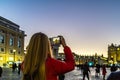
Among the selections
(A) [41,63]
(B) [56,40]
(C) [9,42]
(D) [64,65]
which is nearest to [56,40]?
(B) [56,40]

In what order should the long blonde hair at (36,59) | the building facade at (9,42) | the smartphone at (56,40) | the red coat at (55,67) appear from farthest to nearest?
1. the building facade at (9,42)
2. the smartphone at (56,40)
3. the red coat at (55,67)
4. the long blonde hair at (36,59)

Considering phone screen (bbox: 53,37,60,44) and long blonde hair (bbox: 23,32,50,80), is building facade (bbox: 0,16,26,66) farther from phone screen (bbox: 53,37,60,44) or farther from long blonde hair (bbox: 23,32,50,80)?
long blonde hair (bbox: 23,32,50,80)

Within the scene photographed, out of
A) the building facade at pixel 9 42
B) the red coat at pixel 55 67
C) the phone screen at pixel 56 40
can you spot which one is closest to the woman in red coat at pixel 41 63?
the red coat at pixel 55 67

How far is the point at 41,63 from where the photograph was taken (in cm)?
436

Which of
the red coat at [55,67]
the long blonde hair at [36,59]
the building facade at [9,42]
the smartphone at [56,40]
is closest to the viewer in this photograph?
the long blonde hair at [36,59]

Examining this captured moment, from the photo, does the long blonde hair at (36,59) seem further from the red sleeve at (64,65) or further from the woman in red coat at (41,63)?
the red sleeve at (64,65)

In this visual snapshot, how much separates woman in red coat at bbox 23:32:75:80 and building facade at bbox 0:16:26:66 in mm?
99654

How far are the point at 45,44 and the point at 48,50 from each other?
107mm

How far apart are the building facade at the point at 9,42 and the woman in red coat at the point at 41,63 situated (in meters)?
99.7

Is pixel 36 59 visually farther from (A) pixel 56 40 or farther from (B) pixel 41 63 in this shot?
(A) pixel 56 40

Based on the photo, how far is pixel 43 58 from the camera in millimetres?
4375

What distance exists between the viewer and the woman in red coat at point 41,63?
4.35 meters

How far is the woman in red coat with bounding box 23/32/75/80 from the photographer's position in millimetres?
4348

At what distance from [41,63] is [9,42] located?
115 metres
